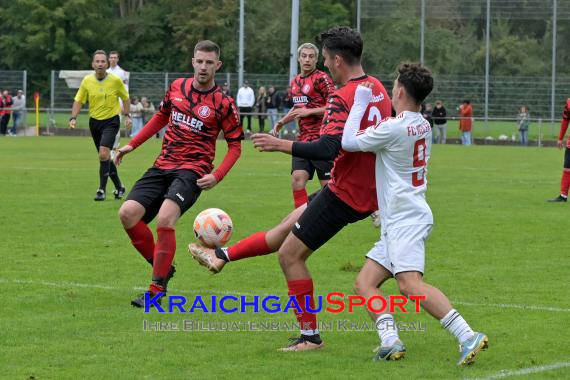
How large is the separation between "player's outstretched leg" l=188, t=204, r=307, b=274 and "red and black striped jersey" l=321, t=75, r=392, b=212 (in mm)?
416

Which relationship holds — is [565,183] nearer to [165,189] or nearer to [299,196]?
[299,196]

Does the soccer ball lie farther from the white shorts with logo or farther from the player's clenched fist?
the white shorts with logo

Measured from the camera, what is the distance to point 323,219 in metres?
6.93

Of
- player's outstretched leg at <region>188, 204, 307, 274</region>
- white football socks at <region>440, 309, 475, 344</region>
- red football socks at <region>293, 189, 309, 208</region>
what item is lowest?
white football socks at <region>440, 309, 475, 344</region>

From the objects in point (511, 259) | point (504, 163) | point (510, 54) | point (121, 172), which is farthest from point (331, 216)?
point (510, 54)

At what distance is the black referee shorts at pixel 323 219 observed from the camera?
273 inches

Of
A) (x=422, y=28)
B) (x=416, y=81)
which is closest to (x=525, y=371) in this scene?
(x=416, y=81)

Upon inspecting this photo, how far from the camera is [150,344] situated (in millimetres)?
7082

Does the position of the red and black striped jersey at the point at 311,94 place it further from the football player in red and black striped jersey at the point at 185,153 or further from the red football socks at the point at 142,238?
the red football socks at the point at 142,238

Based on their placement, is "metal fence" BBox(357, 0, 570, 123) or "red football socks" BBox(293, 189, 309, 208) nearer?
"red football socks" BBox(293, 189, 309, 208)

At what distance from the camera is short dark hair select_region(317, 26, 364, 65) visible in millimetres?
6895

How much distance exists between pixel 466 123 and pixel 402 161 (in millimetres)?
34699

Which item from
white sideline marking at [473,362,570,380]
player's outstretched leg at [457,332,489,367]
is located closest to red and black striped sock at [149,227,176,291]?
player's outstretched leg at [457,332,489,367]

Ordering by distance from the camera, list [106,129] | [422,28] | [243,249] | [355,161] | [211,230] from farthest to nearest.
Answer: [422,28] < [106,129] < [211,230] < [243,249] < [355,161]
